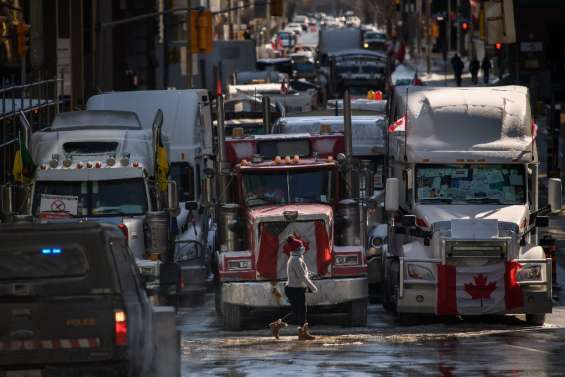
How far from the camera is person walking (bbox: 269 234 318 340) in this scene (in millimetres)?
22938

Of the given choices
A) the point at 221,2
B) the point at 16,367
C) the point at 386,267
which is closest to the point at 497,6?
the point at 386,267

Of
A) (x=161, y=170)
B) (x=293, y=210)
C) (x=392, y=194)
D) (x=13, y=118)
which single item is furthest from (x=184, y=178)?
(x=13, y=118)

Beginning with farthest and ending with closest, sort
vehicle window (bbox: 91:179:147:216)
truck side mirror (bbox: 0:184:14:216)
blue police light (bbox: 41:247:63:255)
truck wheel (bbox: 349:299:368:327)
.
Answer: vehicle window (bbox: 91:179:147:216) < truck side mirror (bbox: 0:184:14:216) < truck wheel (bbox: 349:299:368:327) < blue police light (bbox: 41:247:63:255)

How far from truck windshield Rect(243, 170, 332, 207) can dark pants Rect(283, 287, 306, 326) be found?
241 cm

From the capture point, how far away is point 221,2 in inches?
5886

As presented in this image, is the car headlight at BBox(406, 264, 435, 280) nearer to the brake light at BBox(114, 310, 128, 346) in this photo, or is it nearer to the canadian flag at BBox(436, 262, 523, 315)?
the canadian flag at BBox(436, 262, 523, 315)

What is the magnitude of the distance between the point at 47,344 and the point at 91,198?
11.8 metres

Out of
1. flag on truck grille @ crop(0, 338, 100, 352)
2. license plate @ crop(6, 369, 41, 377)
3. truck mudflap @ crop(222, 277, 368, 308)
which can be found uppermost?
flag on truck grille @ crop(0, 338, 100, 352)

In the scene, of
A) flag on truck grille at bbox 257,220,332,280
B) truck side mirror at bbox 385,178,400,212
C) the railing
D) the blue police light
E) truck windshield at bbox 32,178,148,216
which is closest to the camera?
the blue police light

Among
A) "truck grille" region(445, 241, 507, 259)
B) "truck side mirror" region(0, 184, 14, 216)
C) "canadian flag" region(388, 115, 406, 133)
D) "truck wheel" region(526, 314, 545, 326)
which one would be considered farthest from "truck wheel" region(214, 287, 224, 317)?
"truck wheel" region(526, 314, 545, 326)

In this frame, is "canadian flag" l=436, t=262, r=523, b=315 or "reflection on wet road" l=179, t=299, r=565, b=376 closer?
"reflection on wet road" l=179, t=299, r=565, b=376

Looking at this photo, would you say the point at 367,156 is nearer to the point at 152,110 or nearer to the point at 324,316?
the point at 152,110

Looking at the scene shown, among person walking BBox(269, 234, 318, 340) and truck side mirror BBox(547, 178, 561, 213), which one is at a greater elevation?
truck side mirror BBox(547, 178, 561, 213)

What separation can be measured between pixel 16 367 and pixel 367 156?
18462mm
